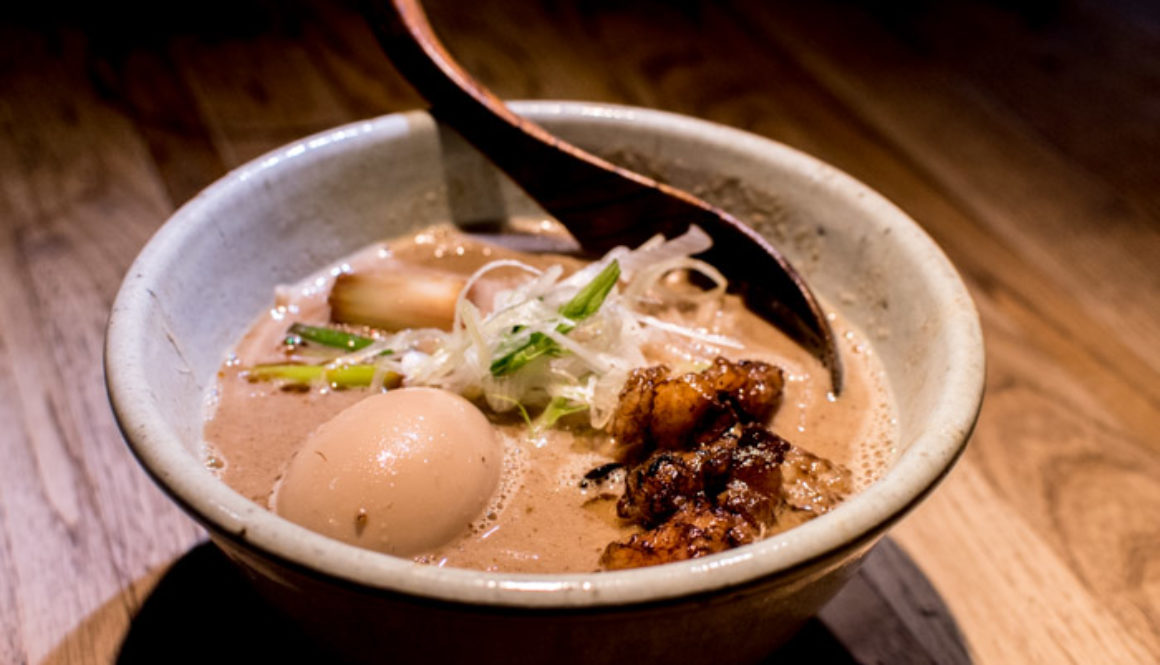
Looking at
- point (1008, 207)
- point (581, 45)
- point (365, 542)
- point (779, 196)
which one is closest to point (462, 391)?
point (365, 542)

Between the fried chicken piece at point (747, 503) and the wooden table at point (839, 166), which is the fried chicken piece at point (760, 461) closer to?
the fried chicken piece at point (747, 503)

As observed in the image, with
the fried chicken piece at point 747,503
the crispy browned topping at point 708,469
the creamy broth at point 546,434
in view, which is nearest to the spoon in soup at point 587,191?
the creamy broth at point 546,434

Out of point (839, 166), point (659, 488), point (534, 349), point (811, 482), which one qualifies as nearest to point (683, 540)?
point (659, 488)

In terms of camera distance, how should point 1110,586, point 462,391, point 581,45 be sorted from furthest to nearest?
1. point 581,45
2. point 1110,586
3. point 462,391

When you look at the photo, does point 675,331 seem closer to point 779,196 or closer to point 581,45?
point 779,196

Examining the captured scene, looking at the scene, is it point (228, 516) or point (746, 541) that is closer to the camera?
point (228, 516)

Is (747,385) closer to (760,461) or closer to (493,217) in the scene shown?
(760,461)
